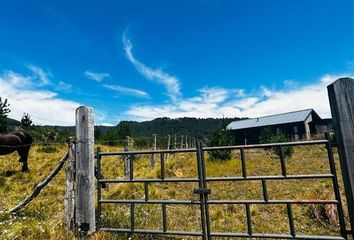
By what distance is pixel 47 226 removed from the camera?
4.29 metres

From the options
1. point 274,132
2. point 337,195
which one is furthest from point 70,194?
point 274,132

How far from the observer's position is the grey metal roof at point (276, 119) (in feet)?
121

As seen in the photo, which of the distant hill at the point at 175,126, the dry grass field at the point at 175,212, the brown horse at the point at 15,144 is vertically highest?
the distant hill at the point at 175,126

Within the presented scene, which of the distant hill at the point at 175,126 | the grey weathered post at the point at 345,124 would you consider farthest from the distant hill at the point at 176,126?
the grey weathered post at the point at 345,124

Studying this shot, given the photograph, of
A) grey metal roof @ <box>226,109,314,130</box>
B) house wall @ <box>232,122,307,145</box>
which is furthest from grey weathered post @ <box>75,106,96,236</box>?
grey metal roof @ <box>226,109,314,130</box>

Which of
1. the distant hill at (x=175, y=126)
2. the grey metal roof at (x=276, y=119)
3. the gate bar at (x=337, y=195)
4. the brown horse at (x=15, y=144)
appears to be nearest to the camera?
the gate bar at (x=337, y=195)

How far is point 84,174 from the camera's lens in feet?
14.7

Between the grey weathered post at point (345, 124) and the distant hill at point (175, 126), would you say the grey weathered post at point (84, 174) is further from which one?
the distant hill at point (175, 126)

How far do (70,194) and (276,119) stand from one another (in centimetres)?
3919

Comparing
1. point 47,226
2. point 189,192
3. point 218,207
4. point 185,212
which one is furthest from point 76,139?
point 189,192

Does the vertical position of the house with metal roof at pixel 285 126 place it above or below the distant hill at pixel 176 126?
below

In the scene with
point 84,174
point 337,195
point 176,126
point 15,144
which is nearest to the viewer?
point 337,195

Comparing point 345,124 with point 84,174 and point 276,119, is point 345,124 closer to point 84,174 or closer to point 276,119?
point 84,174

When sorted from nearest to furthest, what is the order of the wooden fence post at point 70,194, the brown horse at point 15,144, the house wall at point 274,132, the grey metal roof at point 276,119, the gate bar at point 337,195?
the gate bar at point 337,195
the wooden fence post at point 70,194
the brown horse at point 15,144
the house wall at point 274,132
the grey metal roof at point 276,119
